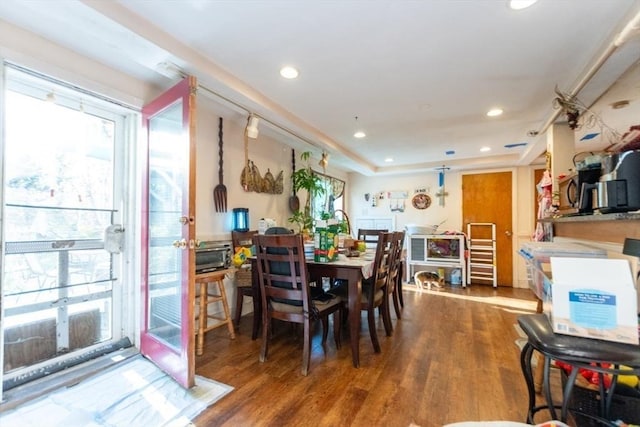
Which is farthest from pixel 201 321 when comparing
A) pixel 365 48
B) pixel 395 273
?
pixel 365 48

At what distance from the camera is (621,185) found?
1.35 metres

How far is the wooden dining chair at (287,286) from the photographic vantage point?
195cm

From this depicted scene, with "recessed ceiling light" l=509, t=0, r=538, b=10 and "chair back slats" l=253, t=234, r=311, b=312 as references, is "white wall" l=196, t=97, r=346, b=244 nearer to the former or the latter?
"chair back slats" l=253, t=234, r=311, b=312

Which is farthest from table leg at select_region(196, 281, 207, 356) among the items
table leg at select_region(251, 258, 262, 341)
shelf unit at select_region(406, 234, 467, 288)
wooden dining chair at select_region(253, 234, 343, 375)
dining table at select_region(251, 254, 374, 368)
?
shelf unit at select_region(406, 234, 467, 288)


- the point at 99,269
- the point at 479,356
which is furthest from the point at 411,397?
the point at 99,269

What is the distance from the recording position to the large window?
1827mm

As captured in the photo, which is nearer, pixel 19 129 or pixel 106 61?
pixel 19 129

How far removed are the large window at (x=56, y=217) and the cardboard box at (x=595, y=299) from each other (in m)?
2.79

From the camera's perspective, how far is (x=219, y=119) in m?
3.06

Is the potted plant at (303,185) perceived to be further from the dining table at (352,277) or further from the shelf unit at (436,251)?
the shelf unit at (436,251)

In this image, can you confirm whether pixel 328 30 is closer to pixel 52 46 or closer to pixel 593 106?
pixel 52 46

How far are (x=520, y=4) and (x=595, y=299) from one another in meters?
1.49

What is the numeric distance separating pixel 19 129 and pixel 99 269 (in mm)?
1117

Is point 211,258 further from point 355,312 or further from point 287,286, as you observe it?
point 355,312
